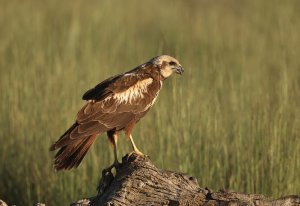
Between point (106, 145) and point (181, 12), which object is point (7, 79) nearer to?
point (106, 145)

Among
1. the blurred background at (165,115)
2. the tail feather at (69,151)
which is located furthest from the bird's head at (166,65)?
the tail feather at (69,151)

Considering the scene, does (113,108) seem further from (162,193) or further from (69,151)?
(162,193)

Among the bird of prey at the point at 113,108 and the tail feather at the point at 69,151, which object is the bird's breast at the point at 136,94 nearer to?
the bird of prey at the point at 113,108

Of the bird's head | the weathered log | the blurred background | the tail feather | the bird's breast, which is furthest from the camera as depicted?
the blurred background

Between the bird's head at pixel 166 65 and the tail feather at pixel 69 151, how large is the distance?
40.9 inches

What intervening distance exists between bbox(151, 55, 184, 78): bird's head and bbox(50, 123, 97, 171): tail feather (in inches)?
40.9

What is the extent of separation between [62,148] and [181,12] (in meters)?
9.96

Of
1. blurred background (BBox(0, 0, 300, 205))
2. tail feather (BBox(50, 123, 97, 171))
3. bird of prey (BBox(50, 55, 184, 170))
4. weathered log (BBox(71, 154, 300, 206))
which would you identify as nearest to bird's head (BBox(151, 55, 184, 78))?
bird of prey (BBox(50, 55, 184, 170))

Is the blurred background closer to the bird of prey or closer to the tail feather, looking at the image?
the bird of prey

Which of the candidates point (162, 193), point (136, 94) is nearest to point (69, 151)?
point (136, 94)

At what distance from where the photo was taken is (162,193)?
15.3 feet

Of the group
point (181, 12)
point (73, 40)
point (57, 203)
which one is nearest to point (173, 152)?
point (57, 203)

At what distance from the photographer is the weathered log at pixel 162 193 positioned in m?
4.45

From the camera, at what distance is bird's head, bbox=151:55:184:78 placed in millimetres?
6375
